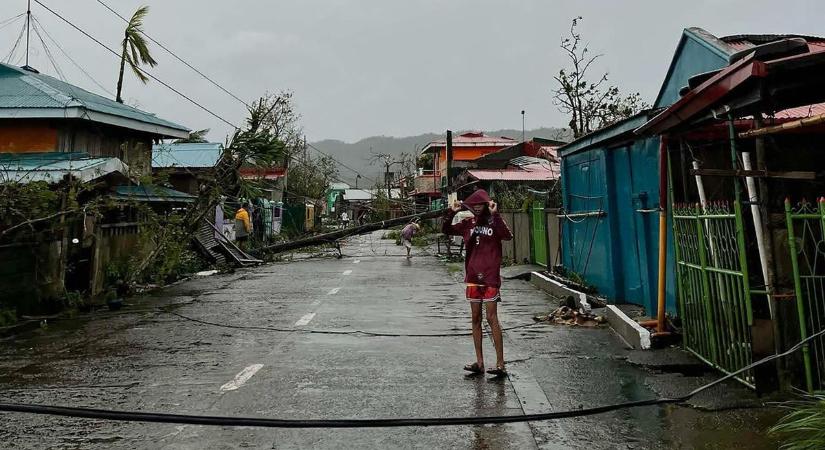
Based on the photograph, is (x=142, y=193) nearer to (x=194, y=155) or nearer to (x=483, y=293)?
(x=483, y=293)

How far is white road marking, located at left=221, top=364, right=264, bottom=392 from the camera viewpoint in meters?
6.77

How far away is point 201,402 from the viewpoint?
619 centimetres

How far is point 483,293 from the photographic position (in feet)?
23.7

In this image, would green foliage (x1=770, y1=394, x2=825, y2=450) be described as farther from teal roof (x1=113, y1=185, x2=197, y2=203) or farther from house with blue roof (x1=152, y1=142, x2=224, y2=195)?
house with blue roof (x1=152, y1=142, x2=224, y2=195)

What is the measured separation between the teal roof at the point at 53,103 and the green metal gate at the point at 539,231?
11.1 metres

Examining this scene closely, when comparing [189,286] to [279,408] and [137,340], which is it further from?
[279,408]

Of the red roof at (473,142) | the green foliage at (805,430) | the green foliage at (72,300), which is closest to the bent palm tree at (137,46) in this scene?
the green foliage at (72,300)

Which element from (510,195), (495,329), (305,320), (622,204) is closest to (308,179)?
(510,195)

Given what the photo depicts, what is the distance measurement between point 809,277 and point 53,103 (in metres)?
15.5

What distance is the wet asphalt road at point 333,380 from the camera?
5.18 meters

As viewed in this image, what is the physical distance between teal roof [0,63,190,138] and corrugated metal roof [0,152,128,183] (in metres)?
1.03

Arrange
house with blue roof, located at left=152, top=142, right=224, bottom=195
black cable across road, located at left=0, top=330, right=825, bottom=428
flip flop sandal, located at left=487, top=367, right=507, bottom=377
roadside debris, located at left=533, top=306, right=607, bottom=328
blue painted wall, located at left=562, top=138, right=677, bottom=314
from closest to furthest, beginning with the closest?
black cable across road, located at left=0, top=330, right=825, bottom=428 < flip flop sandal, located at left=487, top=367, right=507, bottom=377 < blue painted wall, located at left=562, top=138, right=677, bottom=314 < roadside debris, located at left=533, top=306, right=607, bottom=328 < house with blue roof, located at left=152, top=142, right=224, bottom=195

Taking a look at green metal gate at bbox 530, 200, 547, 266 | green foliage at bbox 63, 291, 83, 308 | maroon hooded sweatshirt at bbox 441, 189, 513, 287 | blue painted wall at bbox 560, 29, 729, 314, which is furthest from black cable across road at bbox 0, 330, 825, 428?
green metal gate at bbox 530, 200, 547, 266

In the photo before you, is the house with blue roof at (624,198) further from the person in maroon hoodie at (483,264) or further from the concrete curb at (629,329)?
the person in maroon hoodie at (483,264)
